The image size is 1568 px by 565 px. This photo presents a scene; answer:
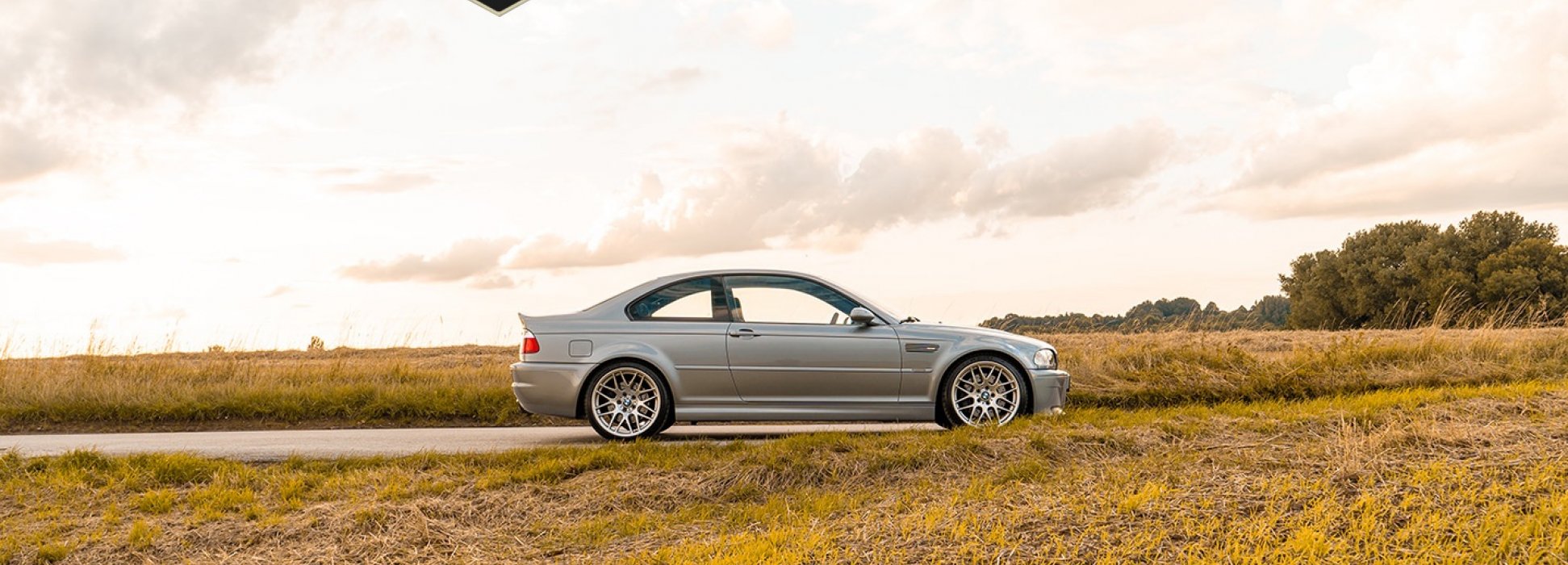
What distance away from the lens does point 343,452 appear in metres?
10.4

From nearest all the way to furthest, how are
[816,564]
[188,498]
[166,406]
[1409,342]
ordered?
[816,564], [188,498], [166,406], [1409,342]

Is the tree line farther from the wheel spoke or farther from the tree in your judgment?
the wheel spoke

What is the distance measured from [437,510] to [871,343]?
4.49 metres

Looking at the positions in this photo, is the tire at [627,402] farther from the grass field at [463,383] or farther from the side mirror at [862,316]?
the grass field at [463,383]

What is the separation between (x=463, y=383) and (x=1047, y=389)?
840cm

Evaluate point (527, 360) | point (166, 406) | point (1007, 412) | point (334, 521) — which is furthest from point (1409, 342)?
point (166, 406)

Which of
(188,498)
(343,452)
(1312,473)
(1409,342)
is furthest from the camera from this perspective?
(1409,342)

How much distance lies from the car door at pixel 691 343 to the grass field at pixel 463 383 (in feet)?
13.5

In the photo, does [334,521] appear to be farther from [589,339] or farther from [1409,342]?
[1409,342]

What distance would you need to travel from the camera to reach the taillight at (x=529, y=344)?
10719 millimetres

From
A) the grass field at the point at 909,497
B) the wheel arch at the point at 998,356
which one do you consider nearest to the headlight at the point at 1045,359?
the wheel arch at the point at 998,356

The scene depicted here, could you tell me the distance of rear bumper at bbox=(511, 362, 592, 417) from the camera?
10.6 meters

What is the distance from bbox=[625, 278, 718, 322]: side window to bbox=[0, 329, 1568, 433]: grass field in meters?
4.05

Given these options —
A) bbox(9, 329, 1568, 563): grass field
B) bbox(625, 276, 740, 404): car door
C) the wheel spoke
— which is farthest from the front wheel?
the wheel spoke
